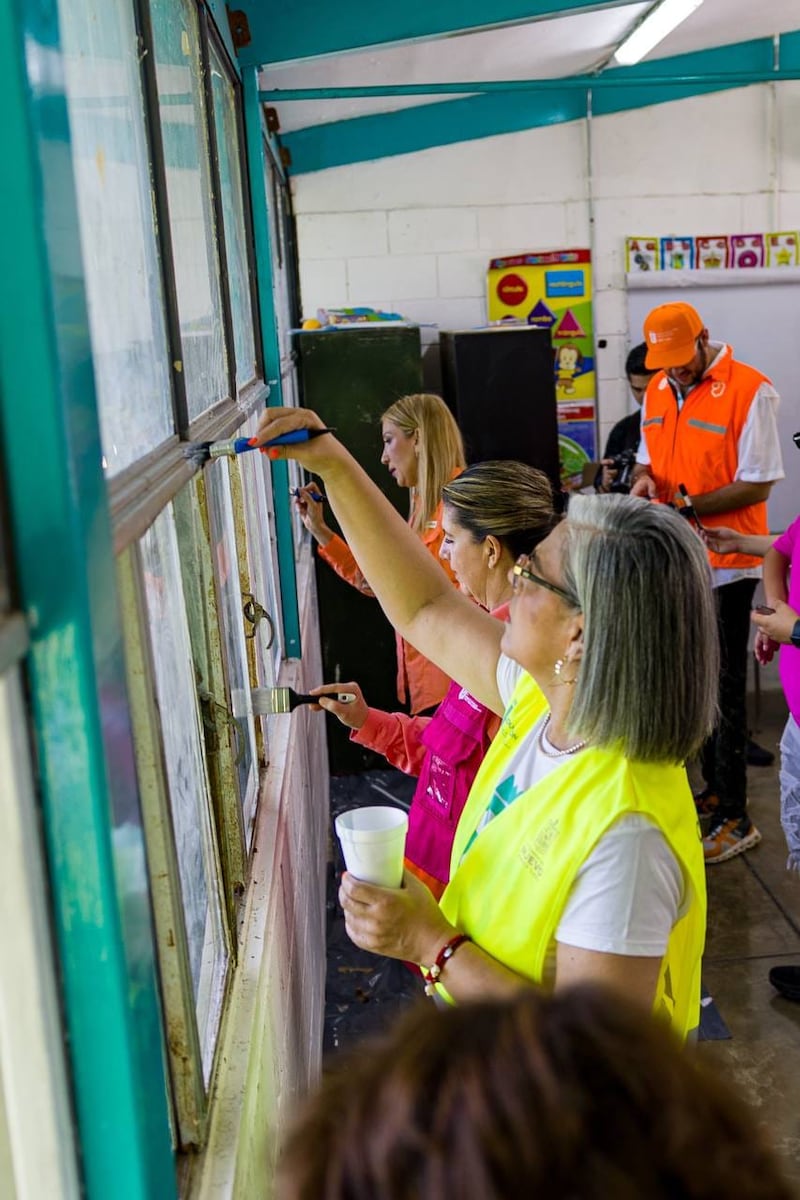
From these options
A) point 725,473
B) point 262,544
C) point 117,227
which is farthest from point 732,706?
point 117,227

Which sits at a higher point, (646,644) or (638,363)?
(638,363)

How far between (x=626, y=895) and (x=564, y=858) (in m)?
0.09

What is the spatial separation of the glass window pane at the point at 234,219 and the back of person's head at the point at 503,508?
0.55 meters

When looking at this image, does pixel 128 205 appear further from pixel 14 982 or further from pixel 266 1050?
pixel 266 1050

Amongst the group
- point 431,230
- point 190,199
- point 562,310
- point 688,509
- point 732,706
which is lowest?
point 732,706

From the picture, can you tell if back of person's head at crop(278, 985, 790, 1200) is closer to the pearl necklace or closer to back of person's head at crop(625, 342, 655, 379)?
the pearl necklace

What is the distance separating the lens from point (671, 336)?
418 centimetres

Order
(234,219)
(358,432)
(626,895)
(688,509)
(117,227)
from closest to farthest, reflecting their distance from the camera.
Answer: (117,227), (626,895), (234,219), (688,509), (358,432)

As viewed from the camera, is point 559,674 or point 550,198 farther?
point 550,198

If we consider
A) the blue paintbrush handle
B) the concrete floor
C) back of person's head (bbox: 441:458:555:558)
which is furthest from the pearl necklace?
the concrete floor

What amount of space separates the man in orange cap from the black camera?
31.0 inches

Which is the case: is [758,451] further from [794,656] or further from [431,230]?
[431,230]

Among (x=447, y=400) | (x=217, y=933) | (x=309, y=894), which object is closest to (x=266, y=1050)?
(x=217, y=933)

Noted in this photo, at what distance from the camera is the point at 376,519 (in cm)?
195
